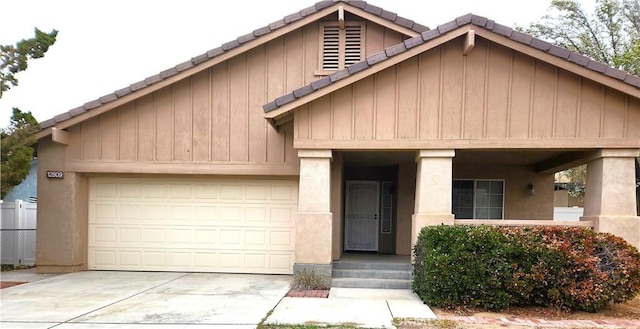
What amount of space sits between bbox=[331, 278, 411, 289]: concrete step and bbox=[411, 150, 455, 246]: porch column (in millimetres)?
914

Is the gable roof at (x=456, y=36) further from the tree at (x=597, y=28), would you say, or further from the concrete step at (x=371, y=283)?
the tree at (x=597, y=28)

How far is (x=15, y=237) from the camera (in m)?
9.65

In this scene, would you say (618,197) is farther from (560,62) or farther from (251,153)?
(251,153)

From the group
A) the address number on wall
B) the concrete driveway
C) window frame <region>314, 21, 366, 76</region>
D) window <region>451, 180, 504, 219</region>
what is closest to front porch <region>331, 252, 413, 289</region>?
the concrete driveway

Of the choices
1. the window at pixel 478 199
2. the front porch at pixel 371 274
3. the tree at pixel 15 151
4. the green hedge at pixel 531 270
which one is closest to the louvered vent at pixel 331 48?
the front porch at pixel 371 274

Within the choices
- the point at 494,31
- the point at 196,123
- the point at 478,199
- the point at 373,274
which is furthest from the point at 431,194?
the point at 196,123

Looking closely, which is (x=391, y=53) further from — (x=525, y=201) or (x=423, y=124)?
(x=525, y=201)

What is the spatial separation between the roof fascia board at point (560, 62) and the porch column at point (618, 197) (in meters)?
1.12

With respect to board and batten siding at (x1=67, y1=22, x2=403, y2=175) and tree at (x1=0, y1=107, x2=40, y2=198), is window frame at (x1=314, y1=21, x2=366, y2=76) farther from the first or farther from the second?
tree at (x1=0, y1=107, x2=40, y2=198)

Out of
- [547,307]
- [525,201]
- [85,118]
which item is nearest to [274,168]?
[85,118]

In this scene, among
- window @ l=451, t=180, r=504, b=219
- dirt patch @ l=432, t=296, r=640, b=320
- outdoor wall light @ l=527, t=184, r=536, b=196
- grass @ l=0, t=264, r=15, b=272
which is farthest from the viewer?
window @ l=451, t=180, r=504, b=219

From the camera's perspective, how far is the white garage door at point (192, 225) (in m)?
8.83

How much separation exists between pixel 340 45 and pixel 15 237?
368 inches

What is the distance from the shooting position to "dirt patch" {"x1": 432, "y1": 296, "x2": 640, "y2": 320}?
584 cm
